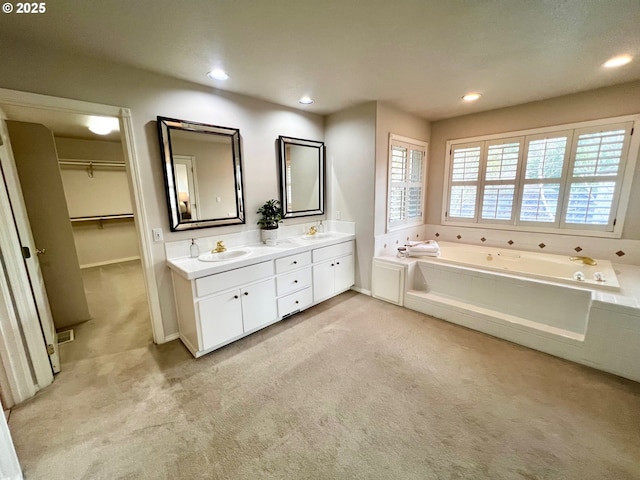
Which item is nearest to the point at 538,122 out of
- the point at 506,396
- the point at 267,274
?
the point at 506,396

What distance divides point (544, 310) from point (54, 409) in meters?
4.12

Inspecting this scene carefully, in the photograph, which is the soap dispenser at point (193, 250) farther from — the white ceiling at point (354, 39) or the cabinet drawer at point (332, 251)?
the white ceiling at point (354, 39)

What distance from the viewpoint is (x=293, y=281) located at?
2912 millimetres

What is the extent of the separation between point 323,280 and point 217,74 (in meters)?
2.43

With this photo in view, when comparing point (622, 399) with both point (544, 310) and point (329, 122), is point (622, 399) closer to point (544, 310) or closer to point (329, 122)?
point (544, 310)

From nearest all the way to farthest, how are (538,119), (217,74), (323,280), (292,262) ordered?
(217,74) → (292,262) → (538,119) → (323,280)

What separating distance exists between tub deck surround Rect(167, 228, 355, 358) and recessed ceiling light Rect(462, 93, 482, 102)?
2223 millimetres

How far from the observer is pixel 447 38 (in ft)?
5.83

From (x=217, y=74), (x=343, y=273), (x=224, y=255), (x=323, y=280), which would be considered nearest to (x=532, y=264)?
(x=343, y=273)

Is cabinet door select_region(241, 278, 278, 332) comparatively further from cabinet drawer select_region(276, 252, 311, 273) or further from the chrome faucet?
the chrome faucet

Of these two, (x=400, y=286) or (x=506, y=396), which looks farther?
(x=400, y=286)

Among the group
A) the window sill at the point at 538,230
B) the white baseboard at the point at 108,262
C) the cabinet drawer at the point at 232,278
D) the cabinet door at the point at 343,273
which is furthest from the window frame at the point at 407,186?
the white baseboard at the point at 108,262

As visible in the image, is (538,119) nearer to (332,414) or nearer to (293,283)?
(293,283)

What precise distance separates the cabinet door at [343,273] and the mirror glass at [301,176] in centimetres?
80
